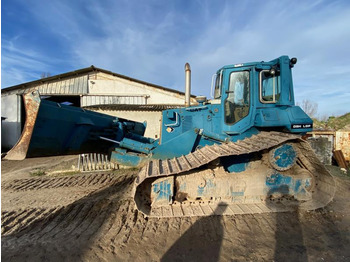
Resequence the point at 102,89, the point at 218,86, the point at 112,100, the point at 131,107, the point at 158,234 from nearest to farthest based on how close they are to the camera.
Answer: the point at 158,234 → the point at 218,86 → the point at 131,107 → the point at 112,100 → the point at 102,89

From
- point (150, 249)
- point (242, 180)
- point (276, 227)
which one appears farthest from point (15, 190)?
point (276, 227)

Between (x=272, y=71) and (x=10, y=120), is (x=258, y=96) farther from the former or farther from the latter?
(x=10, y=120)

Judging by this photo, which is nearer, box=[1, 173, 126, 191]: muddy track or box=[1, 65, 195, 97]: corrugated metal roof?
box=[1, 173, 126, 191]: muddy track

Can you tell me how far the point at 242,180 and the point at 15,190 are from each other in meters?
5.92

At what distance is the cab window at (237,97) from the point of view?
4.03 metres

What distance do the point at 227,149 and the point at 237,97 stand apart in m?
1.34

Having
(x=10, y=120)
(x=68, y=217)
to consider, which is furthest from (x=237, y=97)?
(x=68, y=217)

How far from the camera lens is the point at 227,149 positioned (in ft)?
11.0

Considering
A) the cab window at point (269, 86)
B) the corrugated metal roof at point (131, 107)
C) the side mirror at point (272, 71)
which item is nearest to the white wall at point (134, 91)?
the corrugated metal roof at point (131, 107)

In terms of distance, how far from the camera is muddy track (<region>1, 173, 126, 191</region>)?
18.1 feet

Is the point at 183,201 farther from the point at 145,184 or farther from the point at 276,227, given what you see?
the point at 276,227

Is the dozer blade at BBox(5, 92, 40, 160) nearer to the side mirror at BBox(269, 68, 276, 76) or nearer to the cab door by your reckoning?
the cab door

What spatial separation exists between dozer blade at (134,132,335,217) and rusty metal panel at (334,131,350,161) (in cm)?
590

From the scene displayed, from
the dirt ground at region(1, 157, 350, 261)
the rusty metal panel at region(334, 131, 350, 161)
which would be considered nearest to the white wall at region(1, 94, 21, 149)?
the dirt ground at region(1, 157, 350, 261)
